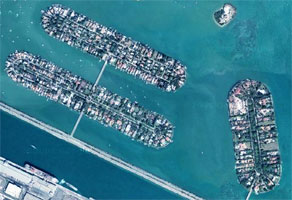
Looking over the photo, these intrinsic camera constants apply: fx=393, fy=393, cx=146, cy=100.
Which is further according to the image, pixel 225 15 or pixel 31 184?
pixel 31 184

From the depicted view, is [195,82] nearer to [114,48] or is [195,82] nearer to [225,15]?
[225,15]

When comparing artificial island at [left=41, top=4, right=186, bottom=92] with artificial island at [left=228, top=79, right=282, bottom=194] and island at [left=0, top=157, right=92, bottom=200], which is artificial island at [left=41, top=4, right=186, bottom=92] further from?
island at [left=0, top=157, right=92, bottom=200]

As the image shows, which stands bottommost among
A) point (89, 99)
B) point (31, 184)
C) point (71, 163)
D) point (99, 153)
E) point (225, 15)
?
point (31, 184)

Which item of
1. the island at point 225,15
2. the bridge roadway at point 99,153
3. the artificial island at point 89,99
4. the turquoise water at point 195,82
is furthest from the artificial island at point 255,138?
the artificial island at point 89,99

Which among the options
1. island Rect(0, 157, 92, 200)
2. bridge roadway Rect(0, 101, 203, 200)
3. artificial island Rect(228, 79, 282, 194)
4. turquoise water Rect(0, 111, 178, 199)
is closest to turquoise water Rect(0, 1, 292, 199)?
bridge roadway Rect(0, 101, 203, 200)

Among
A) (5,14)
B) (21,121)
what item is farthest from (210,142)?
(5,14)

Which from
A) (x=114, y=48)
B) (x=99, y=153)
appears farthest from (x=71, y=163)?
(x=114, y=48)

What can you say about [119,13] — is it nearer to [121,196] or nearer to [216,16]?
[216,16]
